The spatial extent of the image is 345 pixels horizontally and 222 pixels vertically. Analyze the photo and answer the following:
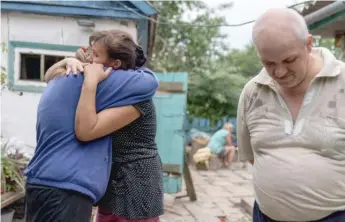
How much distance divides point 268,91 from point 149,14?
5232 mm

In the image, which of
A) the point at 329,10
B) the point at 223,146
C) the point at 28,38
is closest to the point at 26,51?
the point at 28,38

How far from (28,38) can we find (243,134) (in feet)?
17.5

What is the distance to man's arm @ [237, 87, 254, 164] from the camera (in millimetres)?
2193

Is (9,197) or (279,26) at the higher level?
(279,26)

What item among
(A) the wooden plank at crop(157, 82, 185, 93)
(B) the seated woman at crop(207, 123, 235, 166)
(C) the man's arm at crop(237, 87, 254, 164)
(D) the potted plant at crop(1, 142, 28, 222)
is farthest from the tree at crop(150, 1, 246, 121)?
(C) the man's arm at crop(237, 87, 254, 164)

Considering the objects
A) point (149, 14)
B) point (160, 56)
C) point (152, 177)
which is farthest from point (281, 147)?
point (160, 56)

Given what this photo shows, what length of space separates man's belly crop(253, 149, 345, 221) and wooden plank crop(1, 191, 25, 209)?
366 centimetres

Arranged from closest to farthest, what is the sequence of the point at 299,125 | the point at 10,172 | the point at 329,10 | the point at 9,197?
the point at 299,125
the point at 329,10
the point at 9,197
the point at 10,172

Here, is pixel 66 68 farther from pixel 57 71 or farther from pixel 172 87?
pixel 172 87

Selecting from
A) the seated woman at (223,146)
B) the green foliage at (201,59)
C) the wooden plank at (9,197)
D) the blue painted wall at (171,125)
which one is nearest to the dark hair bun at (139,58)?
the wooden plank at (9,197)

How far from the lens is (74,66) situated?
2141 millimetres

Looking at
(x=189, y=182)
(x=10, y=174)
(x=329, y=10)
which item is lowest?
(x=189, y=182)

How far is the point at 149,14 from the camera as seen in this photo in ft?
23.2

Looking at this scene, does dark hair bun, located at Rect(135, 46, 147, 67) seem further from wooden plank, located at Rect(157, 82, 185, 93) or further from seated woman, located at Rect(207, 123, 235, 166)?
seated woman, located at Rect(207, 123, 235, 166)
